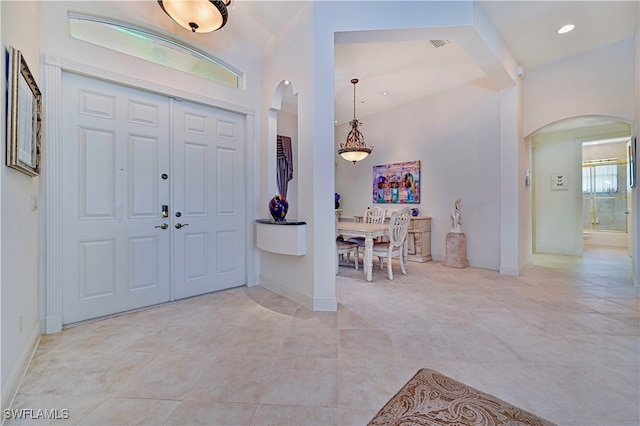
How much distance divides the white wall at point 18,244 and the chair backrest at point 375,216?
15.0ft

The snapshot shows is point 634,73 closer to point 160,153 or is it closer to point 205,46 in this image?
point 205,46

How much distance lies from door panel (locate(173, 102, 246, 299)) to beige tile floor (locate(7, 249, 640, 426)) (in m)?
0.37

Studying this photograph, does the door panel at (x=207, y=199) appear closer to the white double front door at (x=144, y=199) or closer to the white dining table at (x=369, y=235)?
the white double front door at (x=144, y=199)

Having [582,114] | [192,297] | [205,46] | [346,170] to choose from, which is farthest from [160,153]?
[582,114]

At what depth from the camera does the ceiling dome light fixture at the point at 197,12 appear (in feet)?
7.16

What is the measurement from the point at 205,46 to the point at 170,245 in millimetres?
2306

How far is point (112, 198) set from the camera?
262cm

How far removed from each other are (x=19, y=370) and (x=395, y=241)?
3.80 m

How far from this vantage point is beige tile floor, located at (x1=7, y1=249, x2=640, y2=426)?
1435mm

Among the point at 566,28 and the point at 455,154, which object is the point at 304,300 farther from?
the point at 566,28

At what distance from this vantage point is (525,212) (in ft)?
14.4

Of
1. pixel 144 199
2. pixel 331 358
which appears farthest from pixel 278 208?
pixel 331 358

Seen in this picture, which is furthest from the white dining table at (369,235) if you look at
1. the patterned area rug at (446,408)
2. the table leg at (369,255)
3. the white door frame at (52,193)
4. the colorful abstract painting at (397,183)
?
the white door frame at (52,193)

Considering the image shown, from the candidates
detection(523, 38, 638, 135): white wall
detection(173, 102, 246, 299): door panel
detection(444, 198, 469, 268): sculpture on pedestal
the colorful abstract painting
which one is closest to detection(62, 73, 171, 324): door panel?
detection(173, 102, 246, 299): door panel
